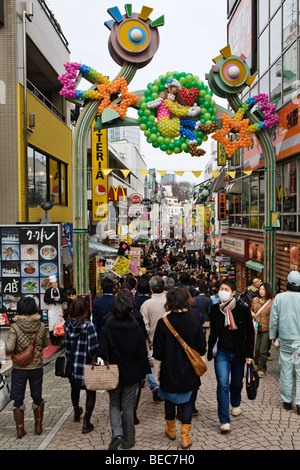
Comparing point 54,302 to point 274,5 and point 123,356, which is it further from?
point 274,5

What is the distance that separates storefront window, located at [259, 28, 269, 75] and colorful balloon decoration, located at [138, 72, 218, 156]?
621 centimetres

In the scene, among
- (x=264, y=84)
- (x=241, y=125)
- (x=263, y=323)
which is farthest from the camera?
(x=264, y=84)

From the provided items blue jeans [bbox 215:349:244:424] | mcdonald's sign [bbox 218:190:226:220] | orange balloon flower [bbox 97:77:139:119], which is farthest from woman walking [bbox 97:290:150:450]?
mcdonald's sign [bbox 218:190:226:220]

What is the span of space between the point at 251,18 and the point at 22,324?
17.4 meters

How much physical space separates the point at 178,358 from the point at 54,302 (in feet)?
17.8

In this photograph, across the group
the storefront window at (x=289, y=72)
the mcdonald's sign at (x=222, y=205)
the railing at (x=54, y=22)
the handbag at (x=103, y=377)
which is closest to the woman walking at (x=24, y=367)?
the handbag at (x=103, y=377)

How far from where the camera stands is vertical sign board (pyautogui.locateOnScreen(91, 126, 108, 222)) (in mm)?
18369

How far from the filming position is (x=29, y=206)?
39.0 feet

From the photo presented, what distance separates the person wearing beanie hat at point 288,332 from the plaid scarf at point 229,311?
1.21m

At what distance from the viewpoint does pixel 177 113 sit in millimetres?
10844

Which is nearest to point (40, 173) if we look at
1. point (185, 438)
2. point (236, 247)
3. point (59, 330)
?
point (59, 330)

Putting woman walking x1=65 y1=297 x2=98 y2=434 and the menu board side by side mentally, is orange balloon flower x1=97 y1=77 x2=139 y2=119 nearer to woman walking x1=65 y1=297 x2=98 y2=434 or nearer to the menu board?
the menu board

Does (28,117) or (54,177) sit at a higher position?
(28,117)

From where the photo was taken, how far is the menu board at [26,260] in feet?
32.3
